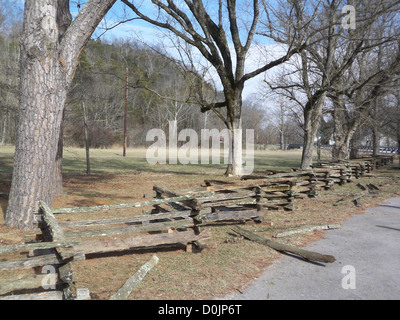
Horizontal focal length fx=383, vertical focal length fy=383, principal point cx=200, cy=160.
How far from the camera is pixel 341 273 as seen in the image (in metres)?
5.60

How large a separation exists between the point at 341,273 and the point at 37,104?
243 inches

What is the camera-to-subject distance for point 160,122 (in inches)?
1992

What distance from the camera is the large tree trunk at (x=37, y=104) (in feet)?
24.1

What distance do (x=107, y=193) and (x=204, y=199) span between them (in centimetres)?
661

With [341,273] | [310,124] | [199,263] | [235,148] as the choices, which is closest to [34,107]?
[199,263]

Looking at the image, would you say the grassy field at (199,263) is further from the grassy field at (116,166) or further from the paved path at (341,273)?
the grassy field at (116,166)

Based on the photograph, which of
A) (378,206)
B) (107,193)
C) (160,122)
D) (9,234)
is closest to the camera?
(9,234)

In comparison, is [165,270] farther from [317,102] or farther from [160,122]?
[160,122]

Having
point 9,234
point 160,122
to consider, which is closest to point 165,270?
point 9,234

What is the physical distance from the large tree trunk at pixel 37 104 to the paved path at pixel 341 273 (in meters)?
4.74

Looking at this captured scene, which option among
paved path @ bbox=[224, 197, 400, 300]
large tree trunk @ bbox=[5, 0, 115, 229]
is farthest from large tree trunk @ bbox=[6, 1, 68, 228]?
paved path @ bbox=[224, 197, 400, 300]

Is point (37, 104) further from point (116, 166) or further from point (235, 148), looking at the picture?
point (116, 166)

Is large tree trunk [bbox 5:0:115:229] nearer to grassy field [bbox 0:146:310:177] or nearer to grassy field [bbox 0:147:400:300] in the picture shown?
grassy field [bbox 0:147:400:300]

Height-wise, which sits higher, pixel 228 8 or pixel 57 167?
pixel 228 8
